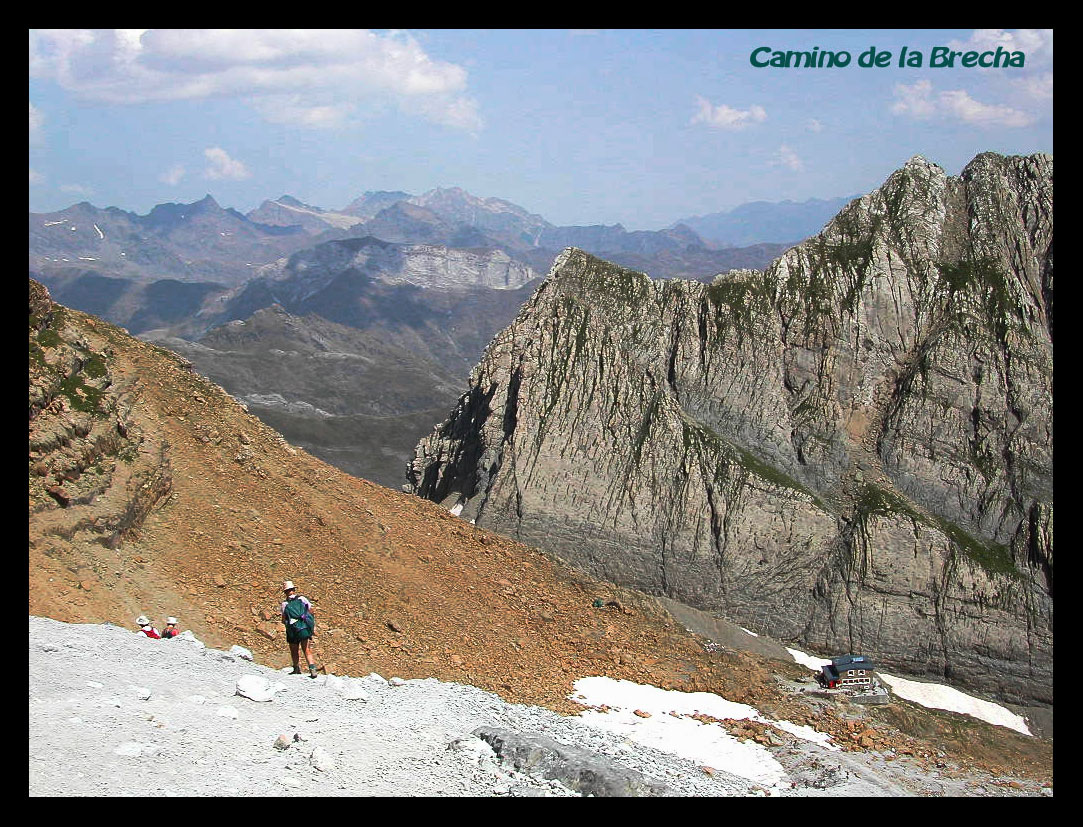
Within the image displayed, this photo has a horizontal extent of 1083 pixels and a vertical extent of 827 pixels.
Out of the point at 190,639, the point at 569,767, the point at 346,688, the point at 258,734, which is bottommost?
the point at 569,767

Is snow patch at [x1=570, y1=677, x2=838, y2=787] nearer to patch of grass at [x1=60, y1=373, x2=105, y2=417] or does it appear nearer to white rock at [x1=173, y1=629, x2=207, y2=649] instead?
white rock at [x1=173, y1=629, x2=207, y2=649]

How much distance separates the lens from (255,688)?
19.4 meters

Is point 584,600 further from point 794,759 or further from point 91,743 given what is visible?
point 91,743

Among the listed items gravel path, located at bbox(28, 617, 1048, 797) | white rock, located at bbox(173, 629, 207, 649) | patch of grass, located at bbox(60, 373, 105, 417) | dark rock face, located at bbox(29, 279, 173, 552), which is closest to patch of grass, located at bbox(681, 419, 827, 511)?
gravel path, located at bbox(28, 617, 1048, 797)

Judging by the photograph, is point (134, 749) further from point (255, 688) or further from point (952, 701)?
point (952, 701)

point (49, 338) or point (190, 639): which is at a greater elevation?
point (49, 338)

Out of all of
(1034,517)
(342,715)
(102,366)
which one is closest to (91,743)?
(342,715)

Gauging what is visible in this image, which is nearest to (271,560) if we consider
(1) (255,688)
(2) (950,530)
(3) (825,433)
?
(1) (255,688)

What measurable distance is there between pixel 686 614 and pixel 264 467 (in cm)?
3349

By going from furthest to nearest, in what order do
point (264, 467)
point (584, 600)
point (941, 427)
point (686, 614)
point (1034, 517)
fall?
point (941, 427)
point (1034, 517)
point (686, 614)
point (584, 600)
point (264, 467)

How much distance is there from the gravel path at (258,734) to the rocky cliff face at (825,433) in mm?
41539

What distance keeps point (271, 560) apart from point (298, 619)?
5634mm

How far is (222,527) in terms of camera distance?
87.0ft

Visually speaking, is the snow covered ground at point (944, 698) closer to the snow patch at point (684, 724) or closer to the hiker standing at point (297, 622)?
the snow patch at point (684, 724)
